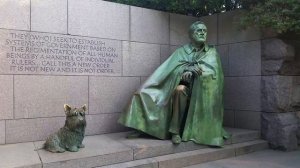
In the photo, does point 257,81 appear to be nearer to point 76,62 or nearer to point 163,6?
point 163,6

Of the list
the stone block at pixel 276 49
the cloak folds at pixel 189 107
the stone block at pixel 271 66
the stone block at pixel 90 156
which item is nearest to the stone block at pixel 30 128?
the stone block at pixel 90 156

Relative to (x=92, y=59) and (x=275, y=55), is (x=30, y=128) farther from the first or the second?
(x=275, y=55)

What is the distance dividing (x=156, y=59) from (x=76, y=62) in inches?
72.3

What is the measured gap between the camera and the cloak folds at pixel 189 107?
18.4ft

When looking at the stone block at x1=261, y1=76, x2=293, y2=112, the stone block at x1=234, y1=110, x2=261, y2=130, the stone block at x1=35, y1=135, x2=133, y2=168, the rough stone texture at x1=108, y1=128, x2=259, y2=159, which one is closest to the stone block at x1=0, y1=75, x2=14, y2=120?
the stone block at x1=35, y1=135, x2=133, y2=168

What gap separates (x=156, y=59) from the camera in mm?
7160

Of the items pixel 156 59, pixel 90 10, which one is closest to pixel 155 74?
pixel 156 59

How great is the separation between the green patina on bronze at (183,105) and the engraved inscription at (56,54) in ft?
3.50

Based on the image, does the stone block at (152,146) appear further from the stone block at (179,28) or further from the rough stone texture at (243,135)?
the stone block at (179,28)

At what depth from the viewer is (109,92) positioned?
6.47 meters

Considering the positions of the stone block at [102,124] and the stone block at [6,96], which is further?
the stone block at [102,124]

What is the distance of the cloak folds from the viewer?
561 cm

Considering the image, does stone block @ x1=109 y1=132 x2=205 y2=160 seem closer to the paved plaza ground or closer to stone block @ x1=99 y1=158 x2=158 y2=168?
stone block @ x1=99 y1=158 x2=158 y2=168

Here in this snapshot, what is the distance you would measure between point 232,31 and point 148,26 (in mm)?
1851
